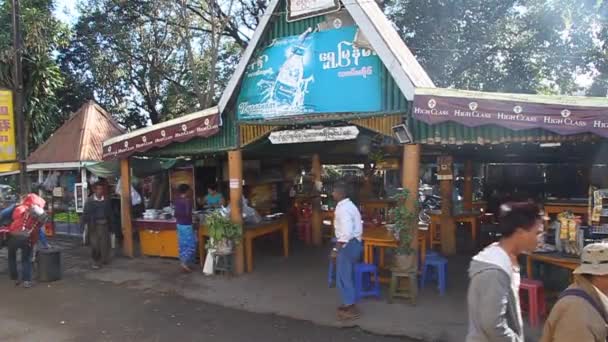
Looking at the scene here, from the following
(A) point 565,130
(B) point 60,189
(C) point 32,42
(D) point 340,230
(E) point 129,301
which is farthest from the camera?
(C) point 32,42

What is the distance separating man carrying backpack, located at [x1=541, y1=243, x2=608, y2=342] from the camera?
2182 mm

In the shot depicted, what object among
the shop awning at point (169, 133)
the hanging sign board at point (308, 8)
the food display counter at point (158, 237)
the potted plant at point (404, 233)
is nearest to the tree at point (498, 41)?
the hanging sign board at point (308, 8)

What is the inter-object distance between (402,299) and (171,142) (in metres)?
5.10

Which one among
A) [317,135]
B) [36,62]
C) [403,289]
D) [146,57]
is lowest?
[403,289]

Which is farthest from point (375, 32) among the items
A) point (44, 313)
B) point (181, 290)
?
point (44, 313)

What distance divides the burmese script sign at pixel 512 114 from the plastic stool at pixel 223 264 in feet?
14.5

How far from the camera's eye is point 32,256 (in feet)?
28.6

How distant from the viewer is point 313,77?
7562 millimetres

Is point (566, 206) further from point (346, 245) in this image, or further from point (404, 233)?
point (346, 245)

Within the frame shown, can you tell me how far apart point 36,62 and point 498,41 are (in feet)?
56.2

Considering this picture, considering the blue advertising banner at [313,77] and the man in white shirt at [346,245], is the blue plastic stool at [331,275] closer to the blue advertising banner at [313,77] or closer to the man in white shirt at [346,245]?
the man in white shirt at [346,245]

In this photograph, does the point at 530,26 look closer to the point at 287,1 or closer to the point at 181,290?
the point at 287,1

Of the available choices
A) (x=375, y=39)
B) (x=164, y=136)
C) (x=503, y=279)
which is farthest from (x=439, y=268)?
(x=164, y=136)

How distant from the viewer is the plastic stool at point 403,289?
6586 mm
